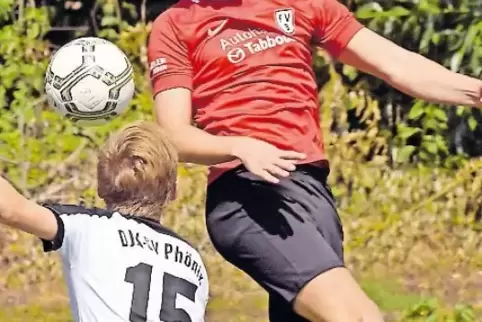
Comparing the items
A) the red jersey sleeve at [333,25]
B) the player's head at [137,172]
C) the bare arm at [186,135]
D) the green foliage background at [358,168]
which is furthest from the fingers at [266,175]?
the green foliage background at [358,168]

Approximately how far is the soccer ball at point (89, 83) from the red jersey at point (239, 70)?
694 mm

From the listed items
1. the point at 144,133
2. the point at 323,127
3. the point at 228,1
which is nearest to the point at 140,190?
the point at 144,133

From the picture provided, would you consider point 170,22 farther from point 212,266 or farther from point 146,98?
point 146,98

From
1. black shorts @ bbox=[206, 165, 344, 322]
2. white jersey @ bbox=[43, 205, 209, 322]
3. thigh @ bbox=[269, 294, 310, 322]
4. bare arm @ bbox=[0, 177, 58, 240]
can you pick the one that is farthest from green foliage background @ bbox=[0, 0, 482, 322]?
bare arm @ bbox=[0, 177, 58, 240]

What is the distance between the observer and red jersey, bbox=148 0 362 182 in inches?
175

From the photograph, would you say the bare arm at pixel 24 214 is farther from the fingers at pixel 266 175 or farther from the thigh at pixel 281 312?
the thigh at pixel 281 312

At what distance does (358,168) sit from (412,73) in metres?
3.66

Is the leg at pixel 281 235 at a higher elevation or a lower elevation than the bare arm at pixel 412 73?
lower

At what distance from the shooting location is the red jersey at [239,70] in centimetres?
443

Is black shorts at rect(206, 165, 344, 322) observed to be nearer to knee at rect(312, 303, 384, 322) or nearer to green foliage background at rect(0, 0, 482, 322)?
knee at rect(312, 303, 384, 322)

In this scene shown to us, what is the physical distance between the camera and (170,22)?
14.7 ft

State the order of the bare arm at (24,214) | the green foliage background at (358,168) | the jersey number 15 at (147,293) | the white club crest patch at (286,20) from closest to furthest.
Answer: the bare arm at (24,214), the jersey number 15 at (147,293), the white club crest patch at (286,20), the green foliage background at (358,168)

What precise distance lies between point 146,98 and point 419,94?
12.3 feet

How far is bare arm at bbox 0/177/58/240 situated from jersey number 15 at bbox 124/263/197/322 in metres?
0.25
